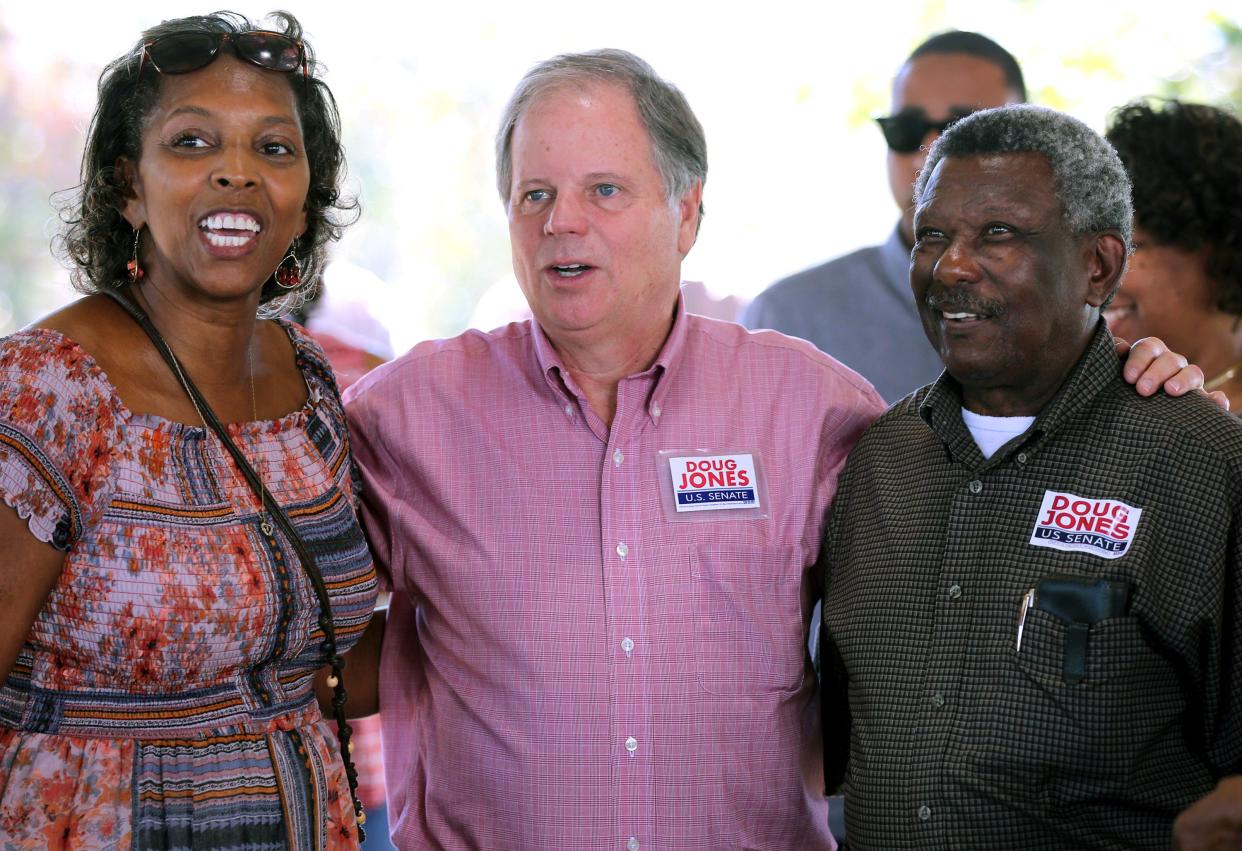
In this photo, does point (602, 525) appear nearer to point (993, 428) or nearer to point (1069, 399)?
point (993, 428)

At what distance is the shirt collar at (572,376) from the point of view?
8.66 feet

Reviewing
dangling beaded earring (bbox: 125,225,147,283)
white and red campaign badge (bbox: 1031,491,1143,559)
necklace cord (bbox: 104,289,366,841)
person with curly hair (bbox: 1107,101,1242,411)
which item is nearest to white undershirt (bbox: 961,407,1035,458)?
white and red campaign badge (bbox: 1031,491,1143,559)

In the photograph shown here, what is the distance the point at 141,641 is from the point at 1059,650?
1404 mm

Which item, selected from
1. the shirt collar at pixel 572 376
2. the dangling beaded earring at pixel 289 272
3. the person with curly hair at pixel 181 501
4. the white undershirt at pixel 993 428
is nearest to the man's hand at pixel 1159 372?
the white undershirt at pixel 993 428

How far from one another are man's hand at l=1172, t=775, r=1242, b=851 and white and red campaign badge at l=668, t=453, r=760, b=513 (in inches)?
41.2

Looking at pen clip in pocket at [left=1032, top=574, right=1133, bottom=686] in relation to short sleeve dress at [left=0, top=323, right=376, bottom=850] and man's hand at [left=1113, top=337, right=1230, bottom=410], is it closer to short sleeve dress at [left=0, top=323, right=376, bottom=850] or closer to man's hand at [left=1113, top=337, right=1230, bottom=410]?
man's hand at [left=1113, top=337, right=1230, bottom=410]

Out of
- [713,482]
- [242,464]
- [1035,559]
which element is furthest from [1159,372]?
[242,464]

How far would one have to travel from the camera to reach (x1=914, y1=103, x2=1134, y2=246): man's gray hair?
2248mm

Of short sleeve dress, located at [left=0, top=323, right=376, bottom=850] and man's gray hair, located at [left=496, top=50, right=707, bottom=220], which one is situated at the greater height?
Result: man's gray hair, located at [left=496, top=50, right=707, bottom=220]

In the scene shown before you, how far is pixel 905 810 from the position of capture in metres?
2.18

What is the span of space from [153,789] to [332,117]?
1253 mm

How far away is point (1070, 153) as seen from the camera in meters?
2.25

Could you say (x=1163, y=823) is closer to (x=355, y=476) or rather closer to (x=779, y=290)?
(x=355, y=476)

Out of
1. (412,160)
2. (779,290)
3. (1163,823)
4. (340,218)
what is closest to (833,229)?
(412,160)
